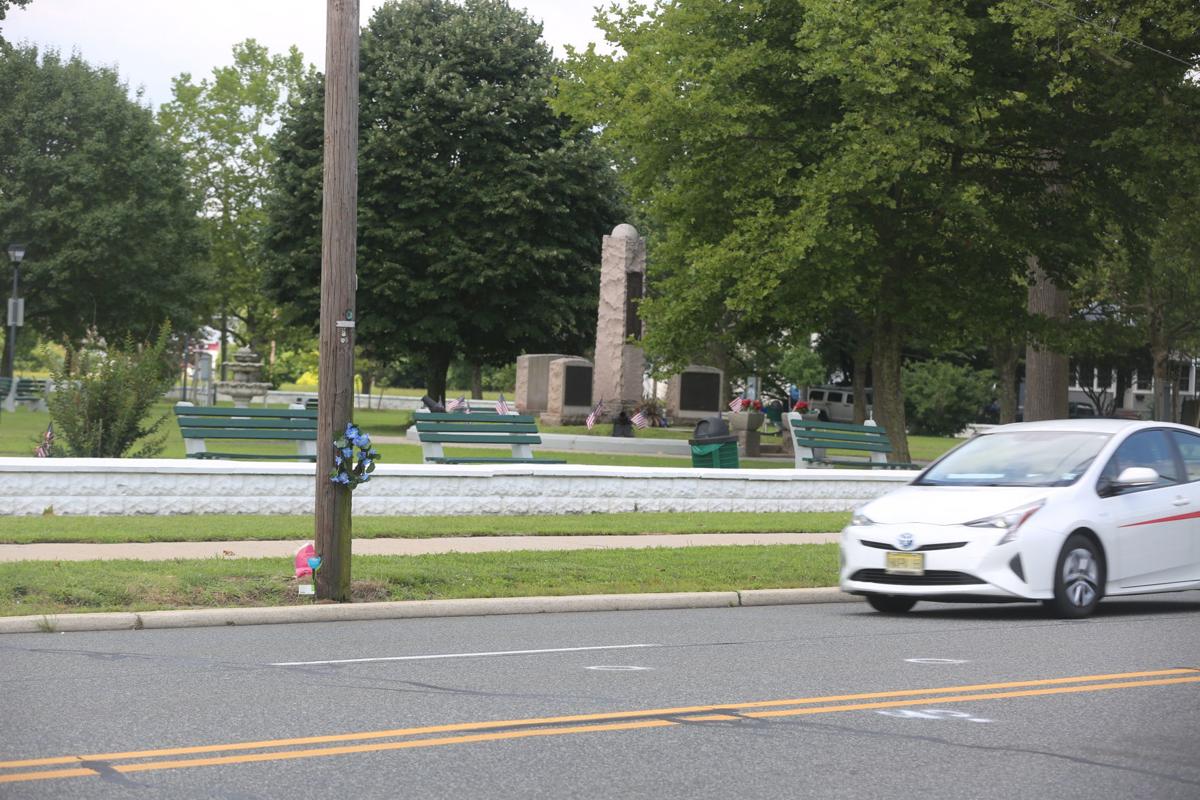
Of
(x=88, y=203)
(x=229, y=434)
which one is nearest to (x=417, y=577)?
(x=229, y=434)

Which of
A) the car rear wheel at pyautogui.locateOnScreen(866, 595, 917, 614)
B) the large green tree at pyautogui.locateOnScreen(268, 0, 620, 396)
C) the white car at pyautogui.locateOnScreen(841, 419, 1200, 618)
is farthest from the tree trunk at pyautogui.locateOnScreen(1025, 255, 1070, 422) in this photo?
the car rear wheel at pyautogui.locateOnScreen(866, 595, 917, 614)

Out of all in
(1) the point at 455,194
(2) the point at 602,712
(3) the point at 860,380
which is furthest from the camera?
(3) the point at 860,380

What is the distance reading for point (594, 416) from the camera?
42219mm

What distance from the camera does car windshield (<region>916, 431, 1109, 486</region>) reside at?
13.0 meters

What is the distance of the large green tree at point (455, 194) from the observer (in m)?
45.9

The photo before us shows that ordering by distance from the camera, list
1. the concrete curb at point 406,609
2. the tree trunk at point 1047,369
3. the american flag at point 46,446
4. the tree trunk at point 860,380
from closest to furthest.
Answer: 1. the concrete curb at point 406,609
2. the american flag at point 46,446
3. the tree trunk at point 1047,369
4. the tree trunk at point 860,380

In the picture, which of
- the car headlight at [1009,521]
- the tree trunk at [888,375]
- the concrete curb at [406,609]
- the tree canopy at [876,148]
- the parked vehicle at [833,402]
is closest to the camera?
the concrete curb at [406,609]

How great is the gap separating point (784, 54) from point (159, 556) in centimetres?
1987

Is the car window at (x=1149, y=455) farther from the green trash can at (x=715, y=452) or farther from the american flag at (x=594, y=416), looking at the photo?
the american flag at (x=594, y=416)

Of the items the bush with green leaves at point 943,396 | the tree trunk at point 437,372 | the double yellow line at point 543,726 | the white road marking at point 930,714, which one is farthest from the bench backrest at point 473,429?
the bush with green leaves at point 943,396

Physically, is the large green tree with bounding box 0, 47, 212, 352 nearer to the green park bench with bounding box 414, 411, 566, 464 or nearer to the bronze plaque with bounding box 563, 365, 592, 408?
the bronze plaque with bounding box 563, 365, 592, 408

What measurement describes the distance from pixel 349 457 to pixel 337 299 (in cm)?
126

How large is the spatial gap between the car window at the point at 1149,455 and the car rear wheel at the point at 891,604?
204 cm

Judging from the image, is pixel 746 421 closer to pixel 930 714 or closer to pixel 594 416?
pixel 594 416
